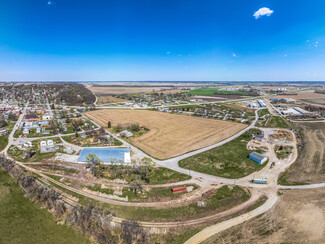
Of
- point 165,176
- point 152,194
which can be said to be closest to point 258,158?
point 165,176

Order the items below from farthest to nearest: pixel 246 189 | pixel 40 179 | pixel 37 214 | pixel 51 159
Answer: pixel 51 159
pixel 40 179
pixel 246 189
pixel 37 214

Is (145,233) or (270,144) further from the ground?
(270,144)

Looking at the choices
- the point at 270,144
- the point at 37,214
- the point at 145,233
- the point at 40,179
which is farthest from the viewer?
the point at 270,144

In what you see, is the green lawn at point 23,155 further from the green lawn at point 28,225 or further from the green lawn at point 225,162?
the green lawn at point 225,162

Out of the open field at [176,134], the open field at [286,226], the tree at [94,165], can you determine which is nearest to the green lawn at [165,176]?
the open field at [176,134]

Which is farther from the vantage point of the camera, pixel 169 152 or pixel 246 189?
pixel 169 152

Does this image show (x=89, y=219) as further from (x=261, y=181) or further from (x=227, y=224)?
(x=261, y=181)

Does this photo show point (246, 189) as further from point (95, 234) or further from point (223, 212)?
point (95, 234)

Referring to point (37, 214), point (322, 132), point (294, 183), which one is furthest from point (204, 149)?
point (322, 132)
